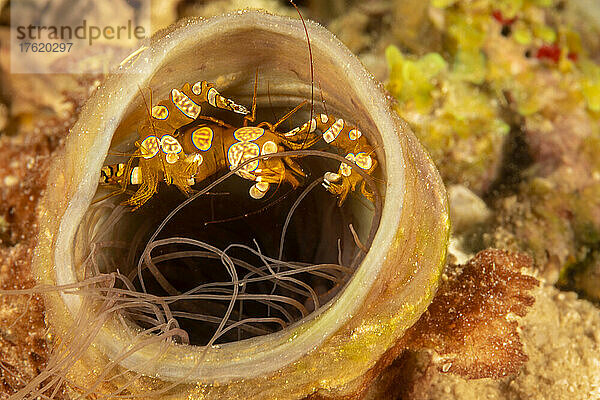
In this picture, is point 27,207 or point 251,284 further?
point 27,207

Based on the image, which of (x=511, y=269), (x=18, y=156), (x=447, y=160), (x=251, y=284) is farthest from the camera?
(x=447, y=160)

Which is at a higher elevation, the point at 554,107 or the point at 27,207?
the point at 554,107

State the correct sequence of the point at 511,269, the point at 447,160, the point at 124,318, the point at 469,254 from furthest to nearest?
the point at 447,160 → the point at 469,254 → the point at 511,269 → the point at 124,318

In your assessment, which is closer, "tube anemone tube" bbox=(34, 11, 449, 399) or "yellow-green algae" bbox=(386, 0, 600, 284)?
"tube anemone tube" bbox=(34, 11, 449, 399)

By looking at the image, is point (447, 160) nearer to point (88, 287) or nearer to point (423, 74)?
point (423, 74)

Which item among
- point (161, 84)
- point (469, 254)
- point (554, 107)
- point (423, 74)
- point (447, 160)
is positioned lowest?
point (469, 254)

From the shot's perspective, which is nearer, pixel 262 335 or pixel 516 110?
pixel 262 335

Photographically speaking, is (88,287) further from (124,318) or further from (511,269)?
(511,269)

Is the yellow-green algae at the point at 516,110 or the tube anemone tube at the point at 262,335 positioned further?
the yellow-green algae at the point at 516,110

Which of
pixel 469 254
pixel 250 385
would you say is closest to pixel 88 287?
pixel 250 385
